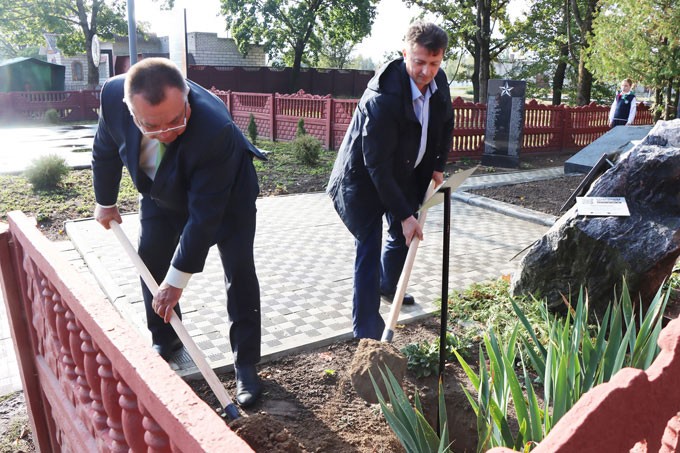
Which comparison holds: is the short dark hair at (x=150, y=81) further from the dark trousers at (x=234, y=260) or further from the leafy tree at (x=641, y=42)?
the leafy tree at (x=641, y=42)

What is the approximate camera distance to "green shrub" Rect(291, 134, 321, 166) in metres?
11.1

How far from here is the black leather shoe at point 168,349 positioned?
132 inches

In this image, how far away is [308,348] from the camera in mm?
3537

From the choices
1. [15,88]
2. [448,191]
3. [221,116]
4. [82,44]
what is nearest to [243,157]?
[221,116]

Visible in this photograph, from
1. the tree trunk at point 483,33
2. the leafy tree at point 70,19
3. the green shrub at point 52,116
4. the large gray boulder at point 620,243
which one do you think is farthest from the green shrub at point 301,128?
the leafy tree at point 70,19

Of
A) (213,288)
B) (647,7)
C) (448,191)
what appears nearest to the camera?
(448,191)

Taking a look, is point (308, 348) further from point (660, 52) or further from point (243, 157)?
point (660, 52)

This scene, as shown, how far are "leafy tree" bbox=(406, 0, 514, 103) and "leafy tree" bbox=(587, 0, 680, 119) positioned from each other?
410 cm

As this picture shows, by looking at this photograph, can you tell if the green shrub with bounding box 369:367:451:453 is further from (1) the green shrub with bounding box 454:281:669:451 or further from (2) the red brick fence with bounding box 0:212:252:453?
(2) the red brick fence with bounding box 0:212:252:453

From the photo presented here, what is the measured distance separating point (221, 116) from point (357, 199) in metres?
1.12

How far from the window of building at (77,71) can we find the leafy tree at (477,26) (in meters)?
31.3

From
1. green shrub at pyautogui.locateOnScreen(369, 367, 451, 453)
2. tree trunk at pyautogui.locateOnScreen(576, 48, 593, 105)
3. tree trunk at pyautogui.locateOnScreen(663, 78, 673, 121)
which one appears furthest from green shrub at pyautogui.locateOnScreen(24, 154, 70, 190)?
tree trunk at pyautogui.locateOnScreen(576, 48, 593, 105)

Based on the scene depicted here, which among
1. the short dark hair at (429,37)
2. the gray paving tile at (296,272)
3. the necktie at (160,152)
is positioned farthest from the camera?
the gray paving tile at (296,272)

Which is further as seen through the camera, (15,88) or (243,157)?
(15,88)
